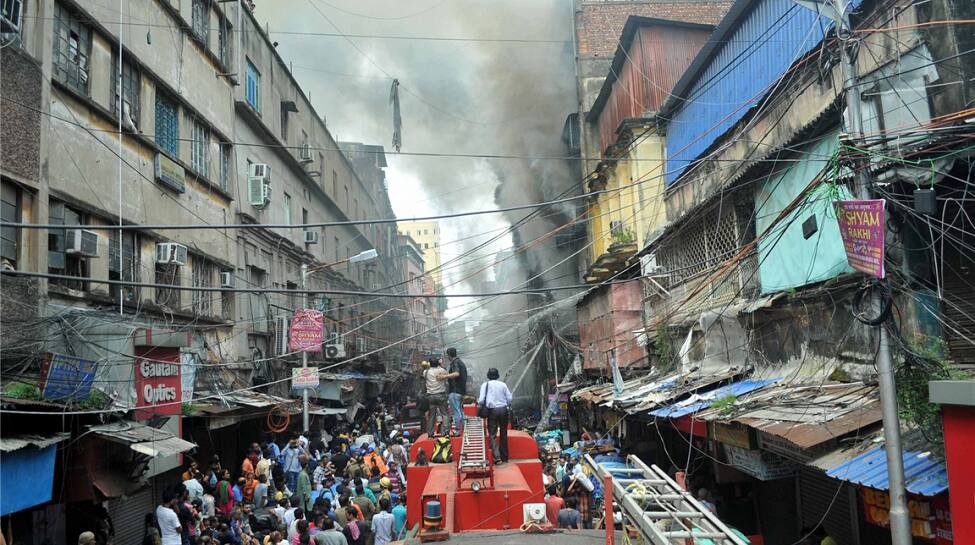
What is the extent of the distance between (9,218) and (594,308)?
51.5ft

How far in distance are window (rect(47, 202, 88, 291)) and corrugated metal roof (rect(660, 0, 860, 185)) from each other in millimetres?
10453

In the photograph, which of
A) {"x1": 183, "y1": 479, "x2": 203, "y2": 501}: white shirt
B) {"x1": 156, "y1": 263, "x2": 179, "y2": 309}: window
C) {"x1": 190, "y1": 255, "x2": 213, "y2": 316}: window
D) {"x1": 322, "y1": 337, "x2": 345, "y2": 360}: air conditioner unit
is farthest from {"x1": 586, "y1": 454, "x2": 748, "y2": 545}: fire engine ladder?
{"x1": 322, "y1": 337, "x2": 345, "y2": 360}: air conditioner unit

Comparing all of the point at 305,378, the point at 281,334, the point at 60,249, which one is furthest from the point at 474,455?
the point at 281,334

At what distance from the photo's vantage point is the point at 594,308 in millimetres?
21984

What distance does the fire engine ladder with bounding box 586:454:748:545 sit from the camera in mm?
4320

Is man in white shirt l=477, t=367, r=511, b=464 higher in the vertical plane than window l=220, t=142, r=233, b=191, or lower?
lower

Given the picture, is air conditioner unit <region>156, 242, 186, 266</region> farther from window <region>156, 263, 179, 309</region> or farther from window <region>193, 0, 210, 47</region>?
window <region>193, 0, 210, 47</region>

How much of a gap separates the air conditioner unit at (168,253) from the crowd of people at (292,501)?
4.34 meters

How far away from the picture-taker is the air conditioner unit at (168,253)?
15.2m

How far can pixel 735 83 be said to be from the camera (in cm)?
1462

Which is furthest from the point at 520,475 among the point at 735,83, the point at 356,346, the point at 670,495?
the point at 356,346

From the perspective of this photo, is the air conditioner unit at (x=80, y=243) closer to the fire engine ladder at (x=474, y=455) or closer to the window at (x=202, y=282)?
the window at (x=202, y=282)

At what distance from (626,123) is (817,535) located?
13805 millimetres

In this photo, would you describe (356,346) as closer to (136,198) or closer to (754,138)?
(136,198)
